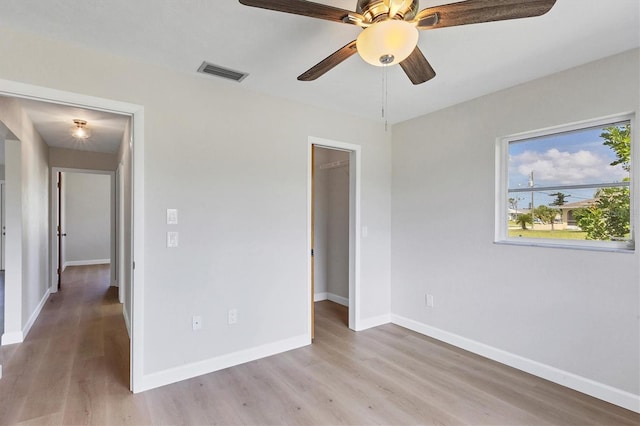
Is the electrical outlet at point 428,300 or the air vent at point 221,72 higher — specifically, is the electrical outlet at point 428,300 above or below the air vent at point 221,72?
below

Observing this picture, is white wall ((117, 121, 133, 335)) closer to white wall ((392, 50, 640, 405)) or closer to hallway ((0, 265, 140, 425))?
hallway ((0, 265, 140, 425))

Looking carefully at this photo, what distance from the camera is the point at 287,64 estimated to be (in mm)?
2434

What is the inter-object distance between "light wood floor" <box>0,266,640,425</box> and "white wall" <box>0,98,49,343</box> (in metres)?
0.44

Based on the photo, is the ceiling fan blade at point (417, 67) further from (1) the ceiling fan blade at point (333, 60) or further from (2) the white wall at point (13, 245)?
(2) the white wall at point (13, 245)

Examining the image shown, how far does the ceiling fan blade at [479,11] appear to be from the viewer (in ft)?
4.35

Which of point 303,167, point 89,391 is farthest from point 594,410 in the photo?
point 89,391

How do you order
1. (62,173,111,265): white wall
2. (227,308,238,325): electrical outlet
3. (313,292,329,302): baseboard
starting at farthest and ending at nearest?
(62,173,111,265): white wall, (313,292,329,302): baseboard, (227,308,238,325): electrical outlet

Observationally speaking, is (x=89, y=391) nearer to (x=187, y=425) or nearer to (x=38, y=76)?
(x=187, y=425)

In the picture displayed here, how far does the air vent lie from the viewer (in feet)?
8.09

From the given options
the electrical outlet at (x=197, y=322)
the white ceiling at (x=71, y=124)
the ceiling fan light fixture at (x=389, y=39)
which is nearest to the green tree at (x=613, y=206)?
the ceiling fan light fixture at (x=389, y=39)

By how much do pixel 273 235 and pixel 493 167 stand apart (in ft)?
7.13

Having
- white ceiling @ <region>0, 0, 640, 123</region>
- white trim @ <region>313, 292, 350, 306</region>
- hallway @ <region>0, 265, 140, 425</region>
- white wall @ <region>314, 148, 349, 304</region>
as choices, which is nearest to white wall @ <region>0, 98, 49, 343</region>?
hallway @ <region>0, 265, 140, 425</region>

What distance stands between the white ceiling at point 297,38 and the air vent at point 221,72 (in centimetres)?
7

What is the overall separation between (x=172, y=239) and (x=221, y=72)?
1.40 meters
